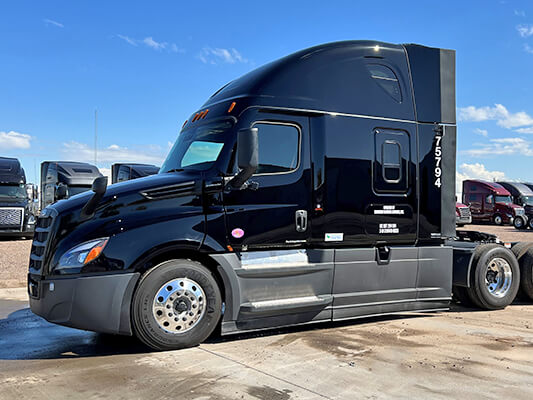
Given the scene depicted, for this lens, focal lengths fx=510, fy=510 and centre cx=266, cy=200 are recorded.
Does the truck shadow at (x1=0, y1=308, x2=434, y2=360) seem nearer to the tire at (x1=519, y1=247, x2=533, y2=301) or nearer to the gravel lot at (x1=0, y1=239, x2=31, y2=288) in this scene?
the tire at (x1=519, y1=247, x2=533, y2=301)

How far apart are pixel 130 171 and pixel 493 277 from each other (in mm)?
16098

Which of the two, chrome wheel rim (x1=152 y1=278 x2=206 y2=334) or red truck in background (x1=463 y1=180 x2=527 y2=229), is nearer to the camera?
chrome wheel rim (x1=152 y1=278 x2=206 y2=334)

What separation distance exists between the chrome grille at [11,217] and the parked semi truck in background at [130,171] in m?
4.19

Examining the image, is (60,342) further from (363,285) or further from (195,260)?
(363,285)

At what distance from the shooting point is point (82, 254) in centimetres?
515

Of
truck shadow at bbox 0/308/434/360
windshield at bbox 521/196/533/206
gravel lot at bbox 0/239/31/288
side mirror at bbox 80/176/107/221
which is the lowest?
truck shadow at bbox 0/308/434/360

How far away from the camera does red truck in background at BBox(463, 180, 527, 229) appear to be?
32.9m

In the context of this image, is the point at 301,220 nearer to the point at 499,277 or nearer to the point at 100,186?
the point at 100,186

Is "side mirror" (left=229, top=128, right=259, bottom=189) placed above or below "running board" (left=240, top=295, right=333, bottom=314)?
above

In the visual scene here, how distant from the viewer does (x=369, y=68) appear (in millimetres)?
6832

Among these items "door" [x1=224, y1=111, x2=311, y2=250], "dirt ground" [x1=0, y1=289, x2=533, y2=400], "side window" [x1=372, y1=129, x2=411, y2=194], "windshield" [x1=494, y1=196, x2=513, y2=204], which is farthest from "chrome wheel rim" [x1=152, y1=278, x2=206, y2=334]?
"windshield" [x1=494, y1=196, x2=513, y2=204]

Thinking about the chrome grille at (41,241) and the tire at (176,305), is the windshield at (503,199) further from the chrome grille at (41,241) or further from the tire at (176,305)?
the chrome grille at (41,241)

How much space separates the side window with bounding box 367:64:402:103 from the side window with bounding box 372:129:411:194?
55 cm

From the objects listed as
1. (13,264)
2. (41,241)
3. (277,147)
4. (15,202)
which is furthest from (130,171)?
(277,147)
